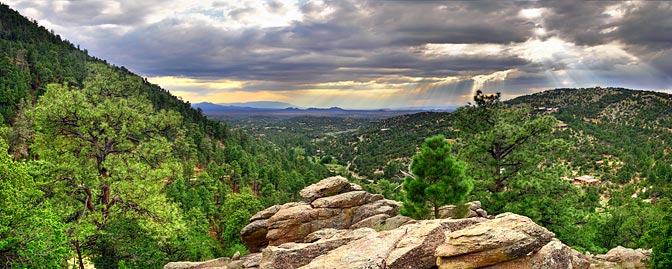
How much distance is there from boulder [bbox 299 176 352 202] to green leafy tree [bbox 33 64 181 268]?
11.0 meters

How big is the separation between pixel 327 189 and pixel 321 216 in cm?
389

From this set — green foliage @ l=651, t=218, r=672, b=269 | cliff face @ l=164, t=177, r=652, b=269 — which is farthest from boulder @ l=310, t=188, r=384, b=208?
green foliage @ l=651, t=218, r=672, b=269

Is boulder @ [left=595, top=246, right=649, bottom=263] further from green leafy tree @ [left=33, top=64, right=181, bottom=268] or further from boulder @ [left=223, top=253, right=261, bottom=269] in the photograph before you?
green leafy tree @ [left=33, top=64, right=181, bottom=268]

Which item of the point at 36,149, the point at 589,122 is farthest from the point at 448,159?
the point at 589,122

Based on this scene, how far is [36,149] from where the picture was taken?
1021 inches

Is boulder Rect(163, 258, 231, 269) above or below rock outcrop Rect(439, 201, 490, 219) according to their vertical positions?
below

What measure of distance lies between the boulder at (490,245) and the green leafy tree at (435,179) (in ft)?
38.2

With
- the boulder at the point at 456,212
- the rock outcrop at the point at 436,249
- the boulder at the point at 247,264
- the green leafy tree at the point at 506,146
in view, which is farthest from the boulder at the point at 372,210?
the green leafy tree at the point at 506,146

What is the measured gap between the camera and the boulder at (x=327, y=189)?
32031mm

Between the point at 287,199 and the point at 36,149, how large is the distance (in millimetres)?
49616

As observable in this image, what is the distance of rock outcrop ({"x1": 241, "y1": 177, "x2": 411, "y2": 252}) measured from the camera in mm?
27438

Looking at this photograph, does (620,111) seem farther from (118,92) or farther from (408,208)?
(118,92)

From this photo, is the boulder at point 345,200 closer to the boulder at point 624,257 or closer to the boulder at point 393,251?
the boulder at point 393,251

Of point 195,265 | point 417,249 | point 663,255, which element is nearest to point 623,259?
point 663,255
